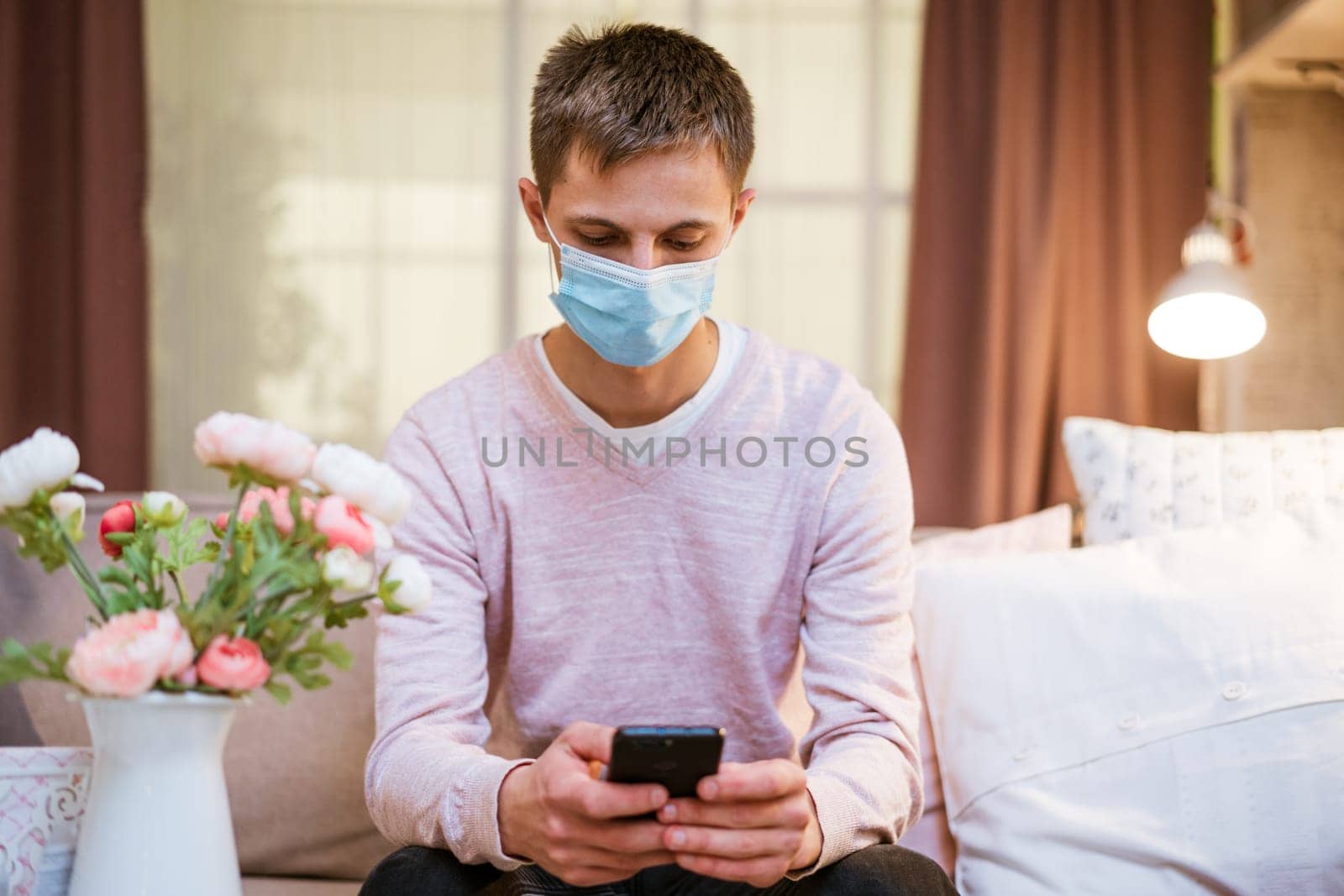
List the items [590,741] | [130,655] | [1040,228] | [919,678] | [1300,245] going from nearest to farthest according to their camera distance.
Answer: [130,655] < [590,741] < [919,678] < [1300,245] < [1040,228]

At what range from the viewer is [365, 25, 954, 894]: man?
112cm

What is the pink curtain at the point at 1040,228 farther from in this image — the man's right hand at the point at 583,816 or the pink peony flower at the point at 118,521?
the pink peony flower at the point at 118,521

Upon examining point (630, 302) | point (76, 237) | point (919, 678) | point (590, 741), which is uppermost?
point (76, 237)

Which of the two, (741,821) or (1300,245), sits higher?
(1300,245)

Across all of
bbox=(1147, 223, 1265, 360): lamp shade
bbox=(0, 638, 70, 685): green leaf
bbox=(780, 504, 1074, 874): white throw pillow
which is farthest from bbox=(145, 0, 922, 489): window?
bbox=(0, 638, 70, 685): green leaf

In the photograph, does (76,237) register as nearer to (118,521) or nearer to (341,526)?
(118,521)

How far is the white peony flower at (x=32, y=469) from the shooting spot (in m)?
0.69

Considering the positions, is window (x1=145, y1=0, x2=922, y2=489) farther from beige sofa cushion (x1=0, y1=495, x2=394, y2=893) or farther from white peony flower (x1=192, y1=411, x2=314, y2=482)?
white peony flower (x1=192, y1=411, x2=314, y2=482)

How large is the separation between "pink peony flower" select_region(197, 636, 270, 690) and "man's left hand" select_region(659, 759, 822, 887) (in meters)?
0.32

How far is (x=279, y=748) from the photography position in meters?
1.39

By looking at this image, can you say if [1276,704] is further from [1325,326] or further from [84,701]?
[1325,326]

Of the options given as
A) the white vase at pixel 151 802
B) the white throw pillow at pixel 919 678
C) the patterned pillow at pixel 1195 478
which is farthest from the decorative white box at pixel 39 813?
the patterned pillow at pixel 1195 478

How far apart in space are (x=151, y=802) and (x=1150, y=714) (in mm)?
971

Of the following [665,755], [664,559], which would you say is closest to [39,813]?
[665,755]
